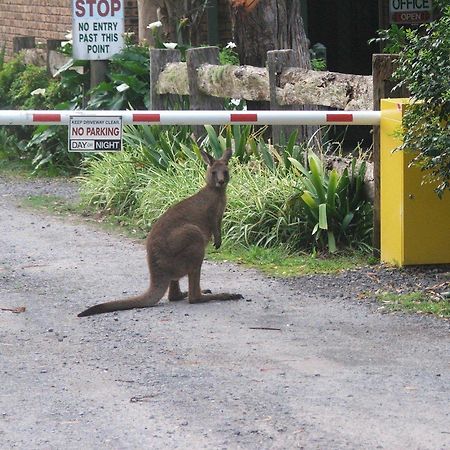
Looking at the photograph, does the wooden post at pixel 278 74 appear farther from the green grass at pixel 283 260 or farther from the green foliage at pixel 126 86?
the green foliage at pixel 126 86

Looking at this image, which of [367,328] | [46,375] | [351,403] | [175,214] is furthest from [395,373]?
[175,214]

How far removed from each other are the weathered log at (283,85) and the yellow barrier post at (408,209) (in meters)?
0.92

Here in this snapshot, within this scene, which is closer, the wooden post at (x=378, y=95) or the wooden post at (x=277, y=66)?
the wooden post at (x=378, y=95)

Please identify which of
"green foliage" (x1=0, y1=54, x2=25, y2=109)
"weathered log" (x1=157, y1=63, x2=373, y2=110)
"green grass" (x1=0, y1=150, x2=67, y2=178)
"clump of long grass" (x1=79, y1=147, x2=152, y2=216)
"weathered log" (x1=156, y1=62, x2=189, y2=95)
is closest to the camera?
"weathered log" (x1=157, y1=63, x2=373, y2=110)

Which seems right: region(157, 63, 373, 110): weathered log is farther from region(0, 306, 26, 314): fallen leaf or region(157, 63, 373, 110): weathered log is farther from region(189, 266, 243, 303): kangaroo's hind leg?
region(0, 306, 26, 314): fallen leaf

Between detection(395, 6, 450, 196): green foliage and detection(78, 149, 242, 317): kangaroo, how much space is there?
5.03 feet

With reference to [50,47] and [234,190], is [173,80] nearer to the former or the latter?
[234,190]

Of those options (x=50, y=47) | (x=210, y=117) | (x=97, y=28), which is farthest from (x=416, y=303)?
(x=50, y=47)

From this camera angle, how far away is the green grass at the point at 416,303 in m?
8.38

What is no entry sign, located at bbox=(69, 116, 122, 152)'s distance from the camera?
9.54 meters

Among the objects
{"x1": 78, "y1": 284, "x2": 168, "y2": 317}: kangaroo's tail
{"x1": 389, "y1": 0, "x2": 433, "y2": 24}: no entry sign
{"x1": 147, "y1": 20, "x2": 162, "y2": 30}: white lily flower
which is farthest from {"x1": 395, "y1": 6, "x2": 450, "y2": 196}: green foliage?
{"x1": 389, "y1": 0, "x2": 433, "y2": 24}: no entry sign

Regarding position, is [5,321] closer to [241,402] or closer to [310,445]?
[241,402]

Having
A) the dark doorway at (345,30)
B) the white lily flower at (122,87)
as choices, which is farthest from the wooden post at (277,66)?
the dark doorway at (345,30)

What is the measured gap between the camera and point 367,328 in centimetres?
800
